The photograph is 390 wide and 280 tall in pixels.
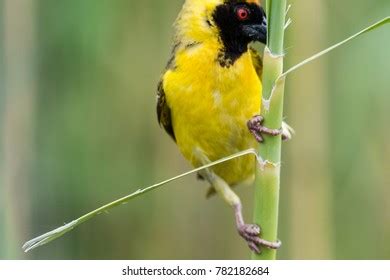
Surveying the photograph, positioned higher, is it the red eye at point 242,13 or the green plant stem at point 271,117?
the red eye at point 242,13

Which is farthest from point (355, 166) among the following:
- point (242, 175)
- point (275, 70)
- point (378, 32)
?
point (275, 70)

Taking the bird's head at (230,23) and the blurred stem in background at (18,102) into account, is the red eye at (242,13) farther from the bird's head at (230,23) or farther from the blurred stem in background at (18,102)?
the blurred stem in background at (18,102)

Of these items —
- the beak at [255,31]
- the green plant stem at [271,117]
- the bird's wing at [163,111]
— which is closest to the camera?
the green plant stem at [271,117]

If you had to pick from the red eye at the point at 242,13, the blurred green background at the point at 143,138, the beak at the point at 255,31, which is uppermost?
the red eye at the point at 242,13

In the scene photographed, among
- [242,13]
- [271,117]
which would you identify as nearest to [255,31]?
[242,13]

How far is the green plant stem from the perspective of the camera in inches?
43.8

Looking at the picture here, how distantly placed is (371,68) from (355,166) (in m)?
0.53

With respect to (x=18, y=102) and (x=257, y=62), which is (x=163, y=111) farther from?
(x=18, y=102)

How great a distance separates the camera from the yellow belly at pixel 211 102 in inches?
82.8

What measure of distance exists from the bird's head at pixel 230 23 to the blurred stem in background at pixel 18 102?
54 centimetres

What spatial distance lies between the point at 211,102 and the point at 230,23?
249mm

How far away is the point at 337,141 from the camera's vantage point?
2539 mm

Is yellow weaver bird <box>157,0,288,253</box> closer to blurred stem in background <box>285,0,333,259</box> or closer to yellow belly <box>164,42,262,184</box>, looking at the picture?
yellow belly <box>164,42,262,184</box>

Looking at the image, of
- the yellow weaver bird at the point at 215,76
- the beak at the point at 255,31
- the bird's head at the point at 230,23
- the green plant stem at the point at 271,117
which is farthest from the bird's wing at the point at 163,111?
the green plant stem at the point at 271,117
